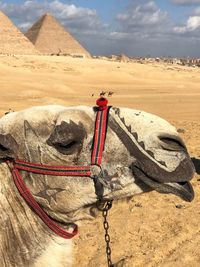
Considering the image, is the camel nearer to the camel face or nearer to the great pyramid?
the camel face

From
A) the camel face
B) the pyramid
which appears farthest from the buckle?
the pyramid

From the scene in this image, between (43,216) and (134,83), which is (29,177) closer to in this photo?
(43,216)

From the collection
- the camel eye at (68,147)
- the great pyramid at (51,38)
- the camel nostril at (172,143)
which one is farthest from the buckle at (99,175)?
the great pyramid at (51,38)

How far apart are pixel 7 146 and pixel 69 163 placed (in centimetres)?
34

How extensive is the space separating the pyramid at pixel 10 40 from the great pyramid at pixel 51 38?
13.9 meters

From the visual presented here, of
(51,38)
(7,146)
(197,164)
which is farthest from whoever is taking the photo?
(51,38)

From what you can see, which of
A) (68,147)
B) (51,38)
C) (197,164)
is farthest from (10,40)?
(68,147)

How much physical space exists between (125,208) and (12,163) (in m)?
5.07

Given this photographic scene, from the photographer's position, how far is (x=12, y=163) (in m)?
2.53

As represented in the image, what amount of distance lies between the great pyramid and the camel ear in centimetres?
9533

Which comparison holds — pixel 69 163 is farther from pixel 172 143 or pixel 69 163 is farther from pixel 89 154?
pixel 172 143

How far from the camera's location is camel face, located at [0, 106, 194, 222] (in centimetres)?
A: 250

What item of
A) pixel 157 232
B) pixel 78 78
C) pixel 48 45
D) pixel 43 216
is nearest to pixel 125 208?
pixel 157 232

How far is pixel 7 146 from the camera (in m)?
2.45
